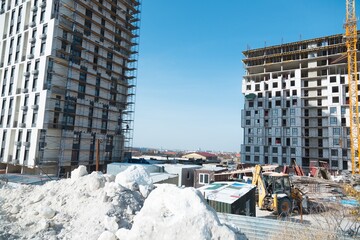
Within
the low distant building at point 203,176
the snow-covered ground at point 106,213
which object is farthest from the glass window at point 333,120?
the snow-covered ground at point 106,213

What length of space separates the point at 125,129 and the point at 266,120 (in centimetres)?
3501

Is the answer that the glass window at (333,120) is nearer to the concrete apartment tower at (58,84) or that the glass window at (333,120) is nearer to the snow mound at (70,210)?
the concrete apartment tower at (58,84)

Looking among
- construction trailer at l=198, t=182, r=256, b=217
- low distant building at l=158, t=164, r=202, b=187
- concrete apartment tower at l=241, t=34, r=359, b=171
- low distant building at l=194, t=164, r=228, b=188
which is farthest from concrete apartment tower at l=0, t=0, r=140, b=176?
concrete apartment tower at l=241, t=34, r=359, b=171

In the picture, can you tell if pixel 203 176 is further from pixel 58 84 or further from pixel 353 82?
pixel 353 82

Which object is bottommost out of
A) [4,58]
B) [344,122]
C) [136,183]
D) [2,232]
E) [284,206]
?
[284,206]

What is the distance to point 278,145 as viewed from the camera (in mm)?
60844

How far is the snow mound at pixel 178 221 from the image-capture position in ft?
23.5

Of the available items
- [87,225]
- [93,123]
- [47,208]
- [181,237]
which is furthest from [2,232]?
[93,123]

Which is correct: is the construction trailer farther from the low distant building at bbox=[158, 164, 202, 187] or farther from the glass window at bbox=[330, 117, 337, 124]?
the glass window at bbox=[330, 117, 337, 124]

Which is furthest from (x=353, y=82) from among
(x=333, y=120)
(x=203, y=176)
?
(x=203, y=176)

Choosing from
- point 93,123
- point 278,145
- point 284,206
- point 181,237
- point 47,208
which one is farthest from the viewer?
point 278,145

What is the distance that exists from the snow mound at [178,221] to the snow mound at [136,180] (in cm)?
267

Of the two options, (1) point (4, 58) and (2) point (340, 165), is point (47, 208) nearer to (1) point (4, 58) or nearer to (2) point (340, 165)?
(1) point (4, 58)

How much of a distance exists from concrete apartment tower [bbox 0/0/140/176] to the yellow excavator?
3223cm
